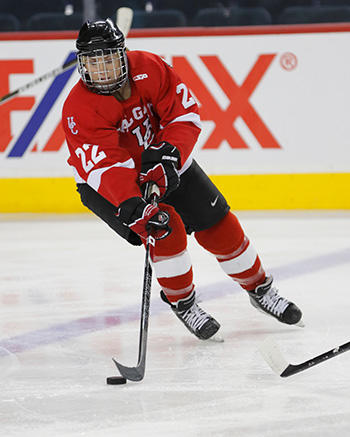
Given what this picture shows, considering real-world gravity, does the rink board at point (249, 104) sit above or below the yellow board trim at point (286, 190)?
above

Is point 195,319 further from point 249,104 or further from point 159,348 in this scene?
point 249,104

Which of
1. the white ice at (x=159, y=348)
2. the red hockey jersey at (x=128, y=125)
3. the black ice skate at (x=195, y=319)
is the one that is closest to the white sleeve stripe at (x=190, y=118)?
the red hockey jersey at (x=128, y=125)

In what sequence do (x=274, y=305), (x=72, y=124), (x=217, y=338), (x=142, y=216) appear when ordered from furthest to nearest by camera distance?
1. (x=274, y=305)
2. (x=217, y=338)
3. (x=72, y=124)
4. (x=142, y=216)

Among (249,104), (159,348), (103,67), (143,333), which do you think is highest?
(103,67)

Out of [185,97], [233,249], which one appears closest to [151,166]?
[185,97]

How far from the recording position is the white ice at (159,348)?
5.37ft

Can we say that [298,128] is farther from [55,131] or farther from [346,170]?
[55,131]

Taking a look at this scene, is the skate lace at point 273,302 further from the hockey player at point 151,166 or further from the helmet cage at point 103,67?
the helmet cage at point 103,67

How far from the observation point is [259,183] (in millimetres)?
4520

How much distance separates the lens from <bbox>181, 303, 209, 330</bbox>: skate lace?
7.35ft

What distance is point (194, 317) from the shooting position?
2.26 m

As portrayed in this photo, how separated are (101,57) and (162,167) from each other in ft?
1.00

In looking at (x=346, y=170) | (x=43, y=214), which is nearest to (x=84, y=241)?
(x=43, y=214)

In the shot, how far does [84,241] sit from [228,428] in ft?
7.74
